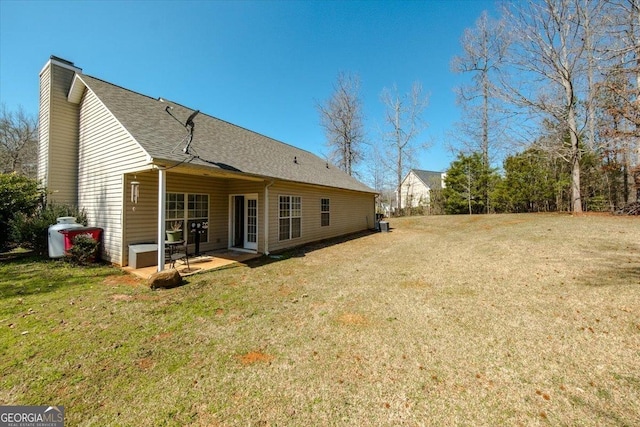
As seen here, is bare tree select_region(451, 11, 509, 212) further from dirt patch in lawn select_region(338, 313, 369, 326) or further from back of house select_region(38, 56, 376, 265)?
dirt patch in lawn select_region(338, 313, 369, 326)

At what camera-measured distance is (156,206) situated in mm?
7492

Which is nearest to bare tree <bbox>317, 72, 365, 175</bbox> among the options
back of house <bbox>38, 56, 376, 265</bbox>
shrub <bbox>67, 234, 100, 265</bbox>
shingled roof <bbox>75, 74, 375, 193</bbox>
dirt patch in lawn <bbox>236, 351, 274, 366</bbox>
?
shingled roof <bbox>75, 74, 375, 193</bbox>

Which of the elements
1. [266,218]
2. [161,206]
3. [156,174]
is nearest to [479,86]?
[266,218]

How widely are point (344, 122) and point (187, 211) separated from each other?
2046 cm

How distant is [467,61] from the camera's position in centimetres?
2220

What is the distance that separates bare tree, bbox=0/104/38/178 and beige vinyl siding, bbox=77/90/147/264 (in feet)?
69.6

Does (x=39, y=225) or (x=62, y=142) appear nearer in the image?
(x=39, y=225)

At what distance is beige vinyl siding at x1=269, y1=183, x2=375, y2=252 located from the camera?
9.54 m

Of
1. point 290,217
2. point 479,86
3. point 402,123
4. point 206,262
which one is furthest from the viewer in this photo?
point 402,123

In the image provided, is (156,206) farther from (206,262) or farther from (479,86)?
(479,86)

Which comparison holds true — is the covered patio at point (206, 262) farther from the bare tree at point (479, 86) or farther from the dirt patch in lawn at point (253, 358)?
the bare tree at point (479, 86)

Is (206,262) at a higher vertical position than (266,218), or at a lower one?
lower

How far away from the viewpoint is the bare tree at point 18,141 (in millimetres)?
21719

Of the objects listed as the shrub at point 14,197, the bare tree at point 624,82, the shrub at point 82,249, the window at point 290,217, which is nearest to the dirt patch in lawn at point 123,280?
the shrub at point 82,249
